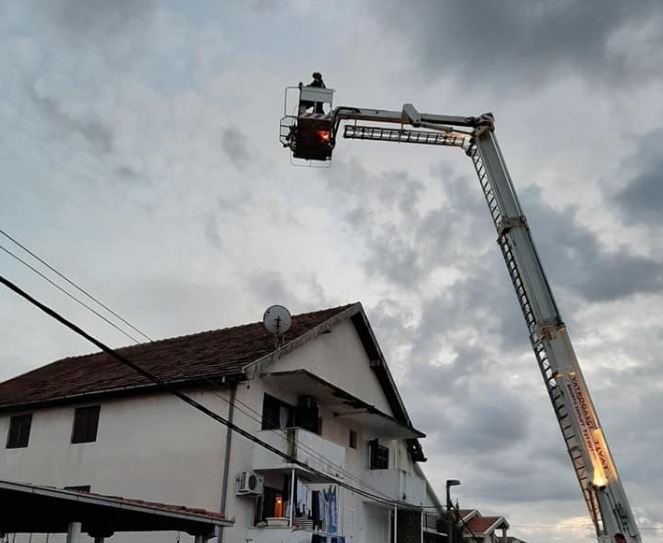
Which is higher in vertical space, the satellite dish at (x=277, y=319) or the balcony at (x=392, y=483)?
the satellite dish at (x=277, y=319)

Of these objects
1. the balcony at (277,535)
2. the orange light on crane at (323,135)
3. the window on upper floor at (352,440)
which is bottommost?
the balcony at (277,535)

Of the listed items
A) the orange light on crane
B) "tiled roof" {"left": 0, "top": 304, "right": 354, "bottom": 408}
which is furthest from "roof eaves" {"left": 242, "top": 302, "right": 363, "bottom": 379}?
the orange light on crane

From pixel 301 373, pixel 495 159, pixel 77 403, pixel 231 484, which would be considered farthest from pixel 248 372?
pixel 495 159

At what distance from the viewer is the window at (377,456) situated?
30984mm

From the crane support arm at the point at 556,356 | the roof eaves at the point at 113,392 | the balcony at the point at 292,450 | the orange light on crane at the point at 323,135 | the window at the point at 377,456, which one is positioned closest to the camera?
the crane support arm at the point at 556,356

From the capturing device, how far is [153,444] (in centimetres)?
2442

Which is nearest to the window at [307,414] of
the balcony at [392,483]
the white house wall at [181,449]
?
the white house wall at [181,449]

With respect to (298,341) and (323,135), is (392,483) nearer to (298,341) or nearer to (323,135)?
(298,341)

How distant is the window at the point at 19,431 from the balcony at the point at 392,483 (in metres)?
12.6

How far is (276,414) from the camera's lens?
25484mm

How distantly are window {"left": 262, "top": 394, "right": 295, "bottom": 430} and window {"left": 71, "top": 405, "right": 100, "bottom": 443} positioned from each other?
597 cm

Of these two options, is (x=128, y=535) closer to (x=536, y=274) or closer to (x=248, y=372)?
(x=248, y=372)

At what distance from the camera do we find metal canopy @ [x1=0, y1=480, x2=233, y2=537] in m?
12.4

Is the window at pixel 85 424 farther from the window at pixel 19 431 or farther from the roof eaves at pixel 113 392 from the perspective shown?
the window at pixel 19 431
